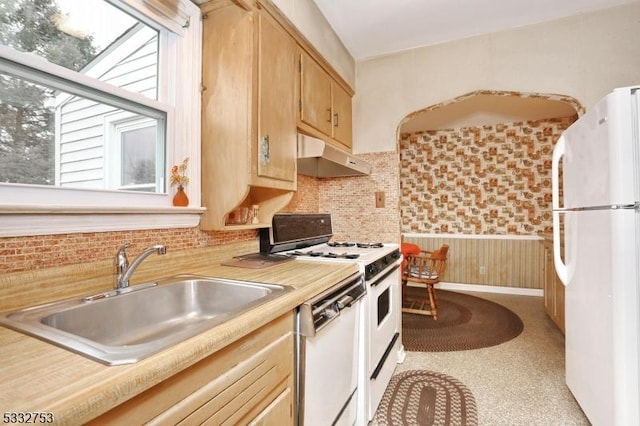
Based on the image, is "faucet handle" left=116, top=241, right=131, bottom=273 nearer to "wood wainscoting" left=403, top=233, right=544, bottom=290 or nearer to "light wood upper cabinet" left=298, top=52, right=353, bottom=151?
"light wood upper cabinet" left=298, top=52, right=353, bottom=151

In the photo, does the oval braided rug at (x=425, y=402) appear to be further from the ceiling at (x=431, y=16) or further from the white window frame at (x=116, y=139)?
the ceiling at (x=431, y=16)

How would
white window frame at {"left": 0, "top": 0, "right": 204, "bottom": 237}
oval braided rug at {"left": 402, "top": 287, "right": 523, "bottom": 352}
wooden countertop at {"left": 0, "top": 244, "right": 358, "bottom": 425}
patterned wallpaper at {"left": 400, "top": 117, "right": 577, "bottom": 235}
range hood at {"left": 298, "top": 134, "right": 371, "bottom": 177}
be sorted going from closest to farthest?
wooden countertop at {"left": 0, "top": 244, "right": 358, "bottom": 425}
white window frame at {"left": 0, "top": 0, "right": 204, "bottom": 237}
range hood at {"left": 298, "top": 134, "right": 371, "bottom": 177}
oval braided rug at {"left": 402, "top": 287, "right": 523, "bottom": 352}
patterned wallpaper at {"left": 400, "top": 117, "right": 577, "bottom": 235}

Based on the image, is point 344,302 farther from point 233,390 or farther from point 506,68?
point 506,68

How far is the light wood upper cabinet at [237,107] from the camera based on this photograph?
156cm

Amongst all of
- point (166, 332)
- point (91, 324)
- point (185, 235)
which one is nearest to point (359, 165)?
point (185, 235)

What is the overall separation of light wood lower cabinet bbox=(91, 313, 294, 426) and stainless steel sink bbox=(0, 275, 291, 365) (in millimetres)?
80

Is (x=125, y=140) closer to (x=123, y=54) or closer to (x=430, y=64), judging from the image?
(x=123, y=54)

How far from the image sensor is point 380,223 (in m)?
2.85

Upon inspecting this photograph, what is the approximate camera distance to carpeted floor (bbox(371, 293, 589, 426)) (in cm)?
182

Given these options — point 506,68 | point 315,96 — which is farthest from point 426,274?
point 315,96

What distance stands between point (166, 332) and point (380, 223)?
2057 millimetres

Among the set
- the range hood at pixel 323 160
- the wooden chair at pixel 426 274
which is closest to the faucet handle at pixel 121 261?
the range hood at pixel 323 160

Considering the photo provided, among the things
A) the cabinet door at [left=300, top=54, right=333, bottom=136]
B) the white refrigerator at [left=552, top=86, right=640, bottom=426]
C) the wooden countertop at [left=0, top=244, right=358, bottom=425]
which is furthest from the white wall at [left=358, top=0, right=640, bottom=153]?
the wooden countertop at [left=0, top=244, right=358, bottom=425]

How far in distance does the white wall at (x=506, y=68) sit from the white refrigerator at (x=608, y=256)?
0.97 metres
